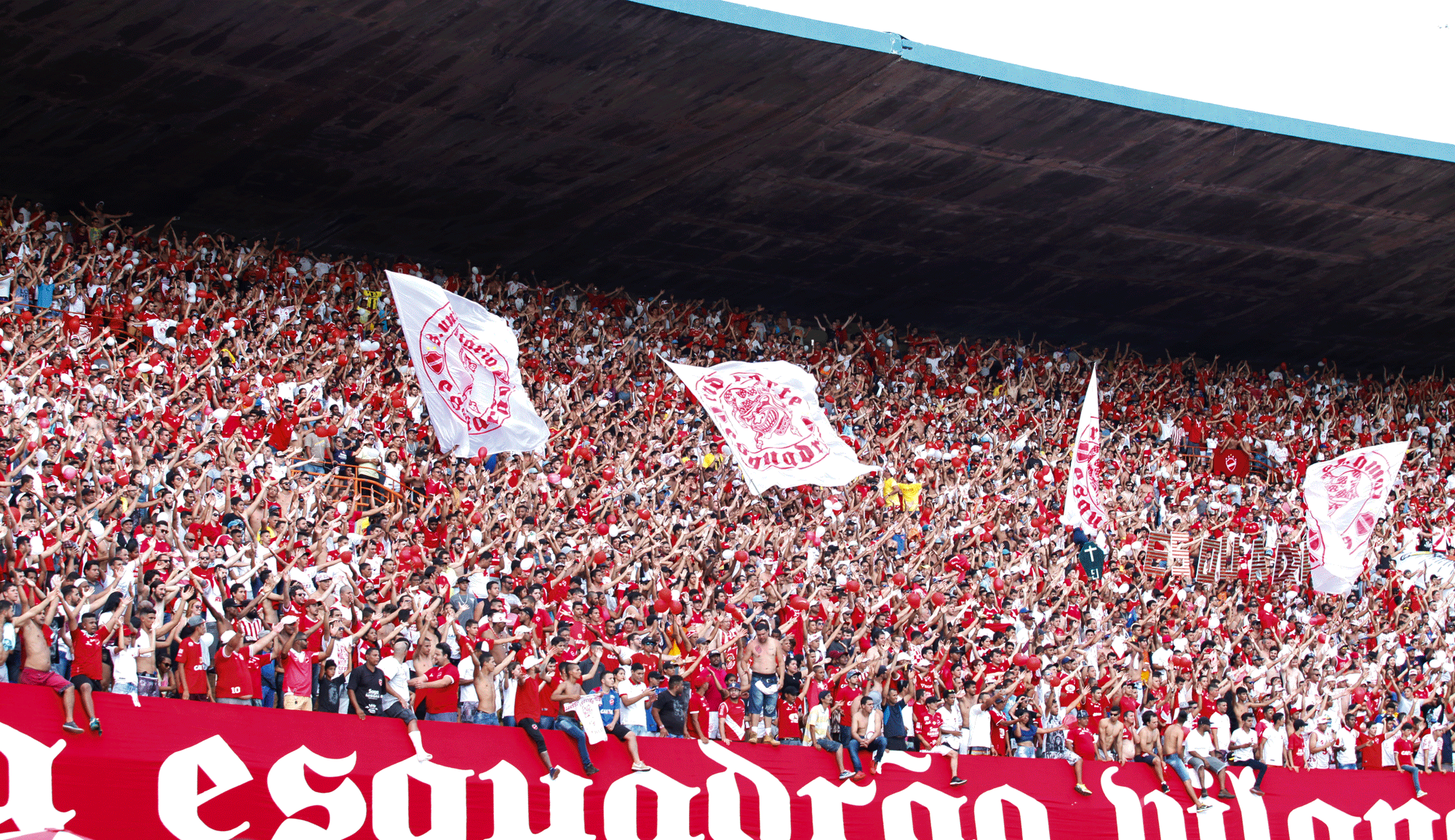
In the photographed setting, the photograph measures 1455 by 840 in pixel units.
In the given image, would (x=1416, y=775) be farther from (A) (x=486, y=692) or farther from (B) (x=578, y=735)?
(A) (x=486, y=692)

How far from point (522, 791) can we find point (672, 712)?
1853mm

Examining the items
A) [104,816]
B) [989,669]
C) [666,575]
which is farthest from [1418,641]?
[104,816]

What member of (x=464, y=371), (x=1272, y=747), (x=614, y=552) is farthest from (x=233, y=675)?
(x=1272, y=747)

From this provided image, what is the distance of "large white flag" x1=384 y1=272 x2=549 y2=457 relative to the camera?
17578 millimetres

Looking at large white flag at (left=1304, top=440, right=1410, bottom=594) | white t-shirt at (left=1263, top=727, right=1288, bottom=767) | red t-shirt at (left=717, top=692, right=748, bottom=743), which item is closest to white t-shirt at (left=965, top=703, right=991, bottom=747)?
red t-shirt at (left=717, top=692, right=748, bottom=743)

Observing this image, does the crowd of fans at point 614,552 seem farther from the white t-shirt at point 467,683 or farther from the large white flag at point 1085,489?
the large white flag at point 1085,489

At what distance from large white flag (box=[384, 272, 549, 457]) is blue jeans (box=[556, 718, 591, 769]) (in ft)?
16.9

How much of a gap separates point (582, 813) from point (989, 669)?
5.91 meters

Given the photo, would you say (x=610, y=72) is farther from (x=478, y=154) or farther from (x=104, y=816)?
(x=104, y=816)

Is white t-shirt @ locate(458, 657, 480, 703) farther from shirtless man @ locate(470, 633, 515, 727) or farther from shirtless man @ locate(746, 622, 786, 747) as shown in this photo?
shirtless man @ locate(746, 622, 786, 747)

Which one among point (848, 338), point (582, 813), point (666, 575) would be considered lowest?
point (582, 813)

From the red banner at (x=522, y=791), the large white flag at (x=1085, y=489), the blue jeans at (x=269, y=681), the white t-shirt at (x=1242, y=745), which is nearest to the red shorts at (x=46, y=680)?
the red banner at (x=522, y=791)

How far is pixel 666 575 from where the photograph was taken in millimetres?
17672

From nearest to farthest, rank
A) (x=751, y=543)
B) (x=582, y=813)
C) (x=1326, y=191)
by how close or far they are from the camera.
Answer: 1. (x=582, y=813)
2. (x=751, y=543)
3. (x=1326, y=191)
